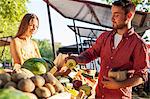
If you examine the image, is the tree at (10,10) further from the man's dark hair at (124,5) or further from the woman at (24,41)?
the man's dark hair at (124,5)

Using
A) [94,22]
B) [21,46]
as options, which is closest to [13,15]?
[94,22]

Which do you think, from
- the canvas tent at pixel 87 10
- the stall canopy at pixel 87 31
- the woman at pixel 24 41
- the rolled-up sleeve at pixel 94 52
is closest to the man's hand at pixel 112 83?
the rolled-up sleeve at pixel 94 52

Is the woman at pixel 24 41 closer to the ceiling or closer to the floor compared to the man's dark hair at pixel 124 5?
closer to the floor

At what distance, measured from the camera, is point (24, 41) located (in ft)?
15.1

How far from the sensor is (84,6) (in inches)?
300

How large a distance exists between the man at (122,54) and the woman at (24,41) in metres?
1.11

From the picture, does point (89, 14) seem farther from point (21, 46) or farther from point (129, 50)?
point (129, 50)

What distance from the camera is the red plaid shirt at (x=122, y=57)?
3.10 m

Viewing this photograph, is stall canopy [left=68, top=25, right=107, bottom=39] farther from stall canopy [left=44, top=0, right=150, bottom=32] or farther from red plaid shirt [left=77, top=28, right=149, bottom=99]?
red plaid shirt [left=77, top=28, right=149, bottom=99]

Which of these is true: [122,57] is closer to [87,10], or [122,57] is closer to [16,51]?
[16,51]

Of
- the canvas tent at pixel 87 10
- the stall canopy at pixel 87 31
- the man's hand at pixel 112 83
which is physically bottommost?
the stall canopy at pixel 87 31

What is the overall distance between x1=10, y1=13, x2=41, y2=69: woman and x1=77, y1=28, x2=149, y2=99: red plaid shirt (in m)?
1.10

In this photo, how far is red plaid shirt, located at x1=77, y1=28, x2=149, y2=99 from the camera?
310 cm

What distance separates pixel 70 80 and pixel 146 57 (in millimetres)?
1461
